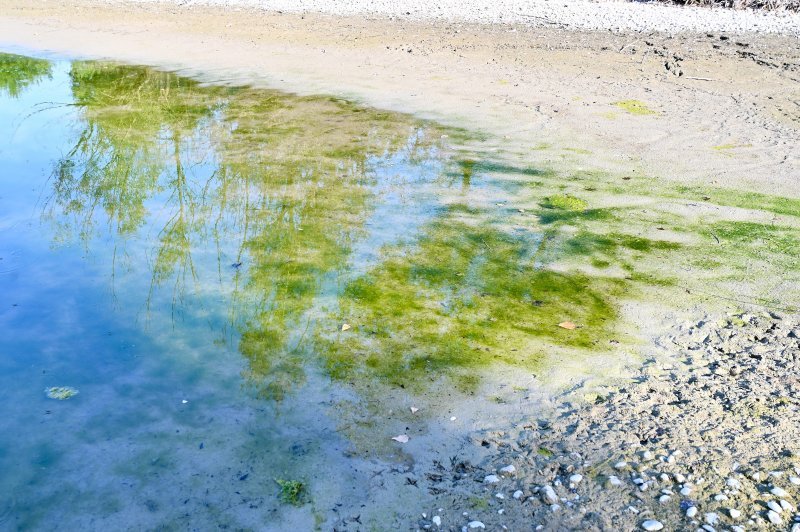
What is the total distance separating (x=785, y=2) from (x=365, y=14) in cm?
626

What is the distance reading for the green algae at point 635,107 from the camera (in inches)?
301

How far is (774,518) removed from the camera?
8.40ft

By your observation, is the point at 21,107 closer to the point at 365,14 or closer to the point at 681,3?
the point at 365,14

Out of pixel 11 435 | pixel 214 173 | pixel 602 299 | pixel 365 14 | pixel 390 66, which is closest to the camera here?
pixel 11 435

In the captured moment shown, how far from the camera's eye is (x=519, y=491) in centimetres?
274

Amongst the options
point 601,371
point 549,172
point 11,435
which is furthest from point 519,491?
point 549,172

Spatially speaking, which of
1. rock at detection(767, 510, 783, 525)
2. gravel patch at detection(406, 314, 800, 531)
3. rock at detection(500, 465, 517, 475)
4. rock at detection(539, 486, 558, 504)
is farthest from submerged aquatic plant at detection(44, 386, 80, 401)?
rock at detection(767, 510, 783, 525)

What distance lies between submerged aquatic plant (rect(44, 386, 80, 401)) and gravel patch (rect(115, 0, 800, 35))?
9.25m

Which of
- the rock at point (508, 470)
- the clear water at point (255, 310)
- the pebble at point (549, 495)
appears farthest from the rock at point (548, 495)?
the clear water at point (255, 310)

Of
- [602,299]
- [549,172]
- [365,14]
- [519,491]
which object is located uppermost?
[365,14]

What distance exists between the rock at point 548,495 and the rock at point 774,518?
728 mm

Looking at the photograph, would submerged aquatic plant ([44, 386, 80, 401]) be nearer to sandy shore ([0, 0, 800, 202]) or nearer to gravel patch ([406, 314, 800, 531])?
gravel patch ([406, 314, 800, 531])

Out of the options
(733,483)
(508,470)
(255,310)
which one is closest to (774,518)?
(733,483)

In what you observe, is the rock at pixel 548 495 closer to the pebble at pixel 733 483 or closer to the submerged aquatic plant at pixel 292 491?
the pebble at pixel 733 483
